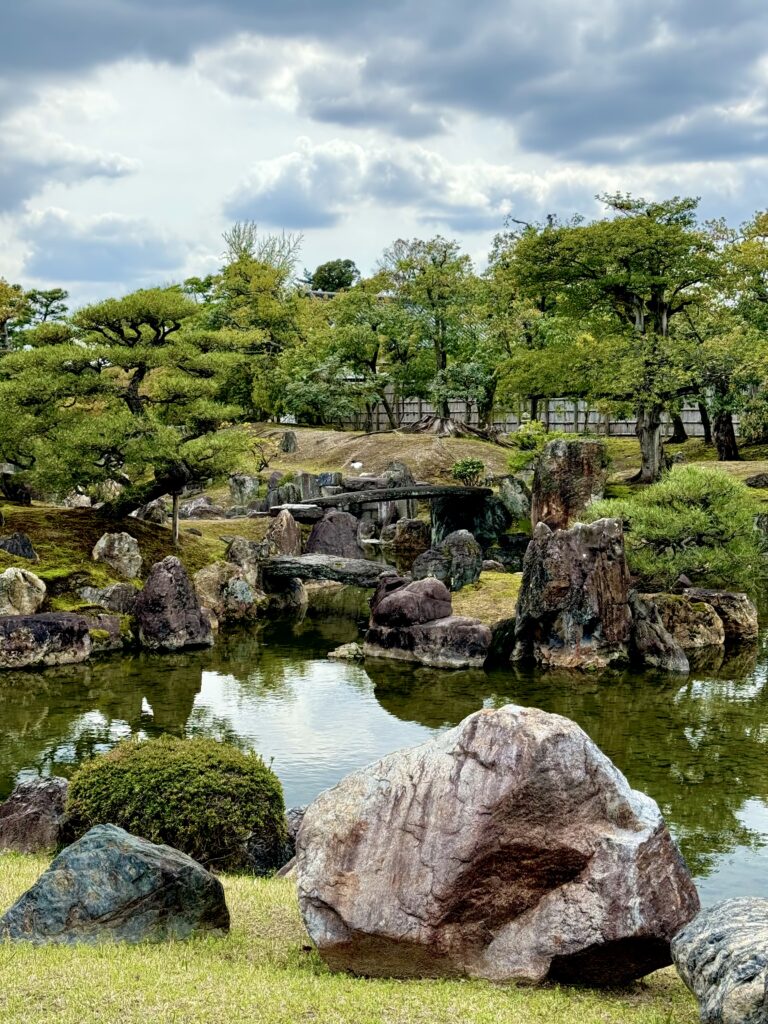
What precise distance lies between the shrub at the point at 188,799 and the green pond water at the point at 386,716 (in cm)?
297

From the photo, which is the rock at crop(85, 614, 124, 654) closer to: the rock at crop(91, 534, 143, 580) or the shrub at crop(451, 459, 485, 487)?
the rock at crop(91, 534, 143, 580)

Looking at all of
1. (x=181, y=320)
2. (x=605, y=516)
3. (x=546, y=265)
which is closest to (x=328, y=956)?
(x=605, y=516)

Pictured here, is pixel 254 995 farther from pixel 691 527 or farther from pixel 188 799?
pixel 691 527

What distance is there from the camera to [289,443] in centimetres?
6322

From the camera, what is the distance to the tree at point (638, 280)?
137 ft

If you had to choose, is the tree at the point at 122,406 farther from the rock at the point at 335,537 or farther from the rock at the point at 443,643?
the rock at the point at 443,643

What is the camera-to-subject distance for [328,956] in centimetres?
835

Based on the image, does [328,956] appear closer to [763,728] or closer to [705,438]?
[763,728]

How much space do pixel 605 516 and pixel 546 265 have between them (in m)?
19.0

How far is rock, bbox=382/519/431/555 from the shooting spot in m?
46.5

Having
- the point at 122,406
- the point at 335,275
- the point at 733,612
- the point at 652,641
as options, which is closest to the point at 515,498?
the point at 733,612

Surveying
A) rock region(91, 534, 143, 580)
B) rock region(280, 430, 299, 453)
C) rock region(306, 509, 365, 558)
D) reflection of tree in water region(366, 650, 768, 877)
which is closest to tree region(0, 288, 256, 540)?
rock region(91, 534, 143, 580)

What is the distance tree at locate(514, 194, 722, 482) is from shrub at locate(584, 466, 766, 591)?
1468cm

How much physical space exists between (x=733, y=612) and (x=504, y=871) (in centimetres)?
2144
